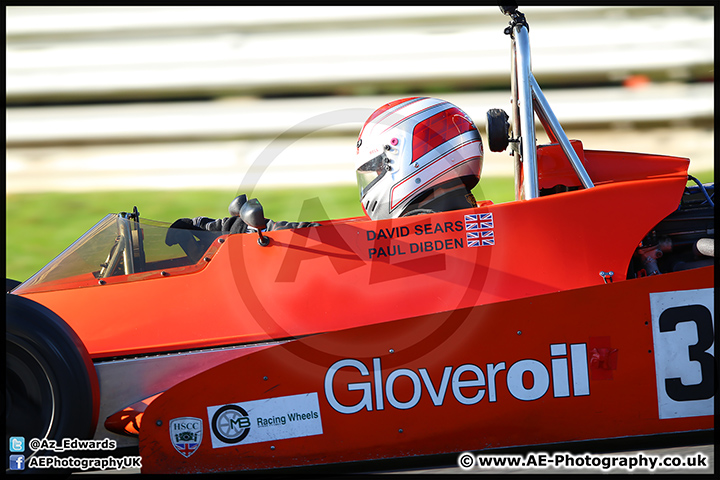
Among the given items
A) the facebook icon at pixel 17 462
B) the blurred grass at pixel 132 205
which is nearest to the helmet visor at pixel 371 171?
the facebook icon at pixel 17 462

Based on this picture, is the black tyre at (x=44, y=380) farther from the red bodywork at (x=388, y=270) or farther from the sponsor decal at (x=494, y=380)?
the sponsor decal at (x=494, y=380)

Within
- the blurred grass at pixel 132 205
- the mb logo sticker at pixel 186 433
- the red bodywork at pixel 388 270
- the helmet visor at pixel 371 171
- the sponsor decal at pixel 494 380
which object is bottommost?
the mb logo sticker at pixel 186 433

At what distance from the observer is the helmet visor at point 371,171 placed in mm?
2814

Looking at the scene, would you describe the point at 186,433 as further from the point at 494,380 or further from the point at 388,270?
the point at 494,380

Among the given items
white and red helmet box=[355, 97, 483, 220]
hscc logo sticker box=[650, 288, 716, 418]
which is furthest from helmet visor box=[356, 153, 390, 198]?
hscc logo sticker box=[650, 288, 716, 418]

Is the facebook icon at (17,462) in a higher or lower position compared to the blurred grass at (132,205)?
lower

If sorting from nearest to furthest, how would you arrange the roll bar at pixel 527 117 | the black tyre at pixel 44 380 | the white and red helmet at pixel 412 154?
the black tyre at pixel 44 380 → the roll bar at pixel 527 117 → the white and red helmet at pixel 412 154

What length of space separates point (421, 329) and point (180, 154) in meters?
3.67

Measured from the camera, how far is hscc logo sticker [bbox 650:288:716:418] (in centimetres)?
229

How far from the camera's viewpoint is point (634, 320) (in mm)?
2289

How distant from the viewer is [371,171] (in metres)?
2.85

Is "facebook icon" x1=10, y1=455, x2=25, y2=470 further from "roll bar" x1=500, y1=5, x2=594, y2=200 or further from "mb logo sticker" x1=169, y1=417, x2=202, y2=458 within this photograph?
"roll bar" x1=500, y1=5, x2=594, y2=200

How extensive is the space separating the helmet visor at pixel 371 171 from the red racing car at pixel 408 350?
0.45m

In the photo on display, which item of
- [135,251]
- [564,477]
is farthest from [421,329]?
[135,251]
